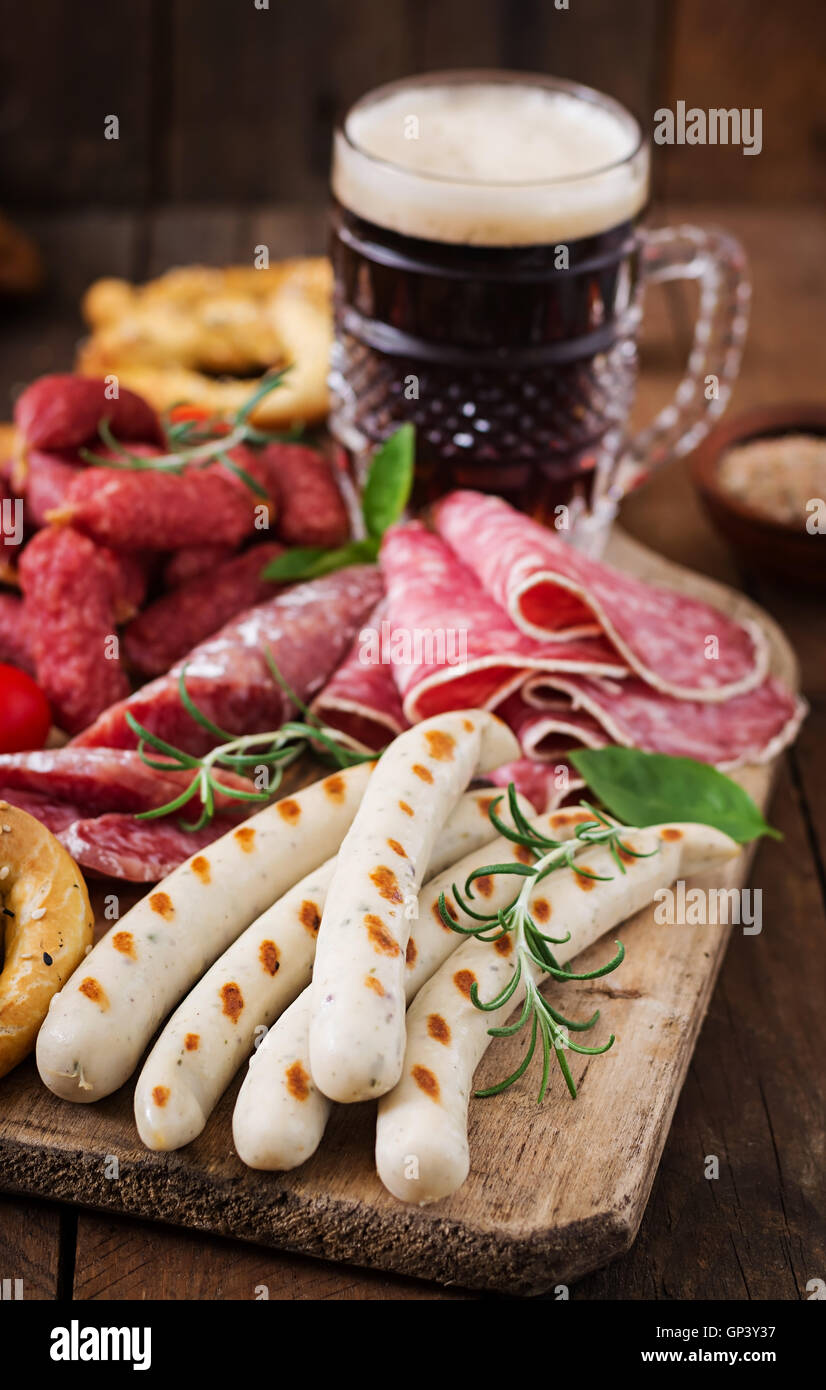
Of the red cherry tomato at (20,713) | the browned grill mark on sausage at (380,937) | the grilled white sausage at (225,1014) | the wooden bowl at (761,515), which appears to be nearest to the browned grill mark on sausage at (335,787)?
the grilled white sausage at (225,1014)

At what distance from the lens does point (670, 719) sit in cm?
222

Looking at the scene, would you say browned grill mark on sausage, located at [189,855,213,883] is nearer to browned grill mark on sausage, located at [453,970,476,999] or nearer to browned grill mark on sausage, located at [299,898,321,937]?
browned grill mark on sausage, located at [299,898,321,937]

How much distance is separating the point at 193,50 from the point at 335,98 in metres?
0.47

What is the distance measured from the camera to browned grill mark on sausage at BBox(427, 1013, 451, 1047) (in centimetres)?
154

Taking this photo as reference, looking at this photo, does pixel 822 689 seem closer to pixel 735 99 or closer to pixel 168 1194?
pixel 168 1194

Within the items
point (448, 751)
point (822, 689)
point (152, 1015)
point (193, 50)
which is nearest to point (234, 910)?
point (152, 1015)

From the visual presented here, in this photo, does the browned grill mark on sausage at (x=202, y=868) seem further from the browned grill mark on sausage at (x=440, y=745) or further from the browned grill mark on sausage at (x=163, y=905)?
the browned grill mark on sausage at (x=440, y=745)

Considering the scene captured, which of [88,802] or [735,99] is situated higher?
[735,99]

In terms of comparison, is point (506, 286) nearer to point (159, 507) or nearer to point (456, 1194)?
point (159, 507)

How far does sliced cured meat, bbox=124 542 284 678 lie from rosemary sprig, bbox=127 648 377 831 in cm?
24

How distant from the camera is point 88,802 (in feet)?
6.55

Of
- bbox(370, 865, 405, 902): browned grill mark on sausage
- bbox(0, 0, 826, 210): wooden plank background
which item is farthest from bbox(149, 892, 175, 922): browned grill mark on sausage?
bbox(0, 0, 826, 210): wooden plank background

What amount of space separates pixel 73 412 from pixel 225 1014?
129 cm

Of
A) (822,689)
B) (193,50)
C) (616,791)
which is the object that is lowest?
(822,689)
